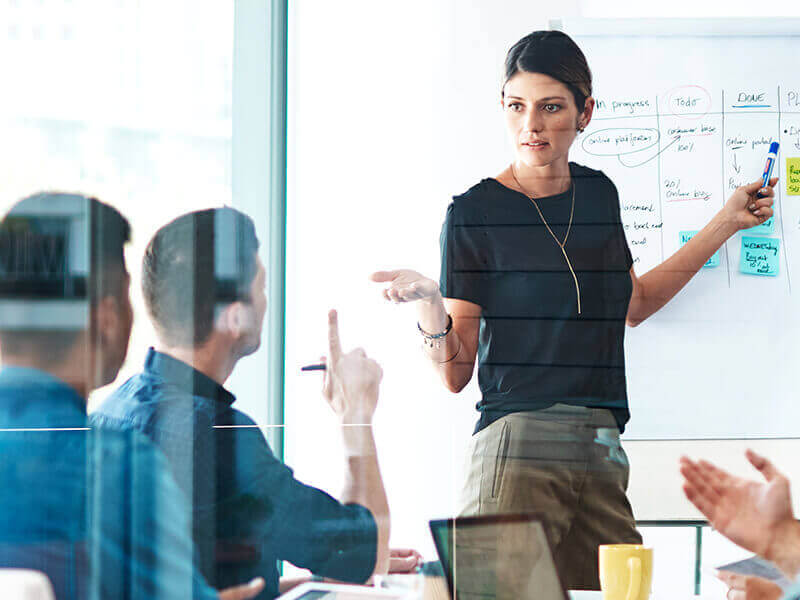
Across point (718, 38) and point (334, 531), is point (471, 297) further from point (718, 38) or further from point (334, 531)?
point (718, 38)

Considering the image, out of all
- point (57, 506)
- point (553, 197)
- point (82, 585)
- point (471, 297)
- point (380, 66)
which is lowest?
point (82, 585)

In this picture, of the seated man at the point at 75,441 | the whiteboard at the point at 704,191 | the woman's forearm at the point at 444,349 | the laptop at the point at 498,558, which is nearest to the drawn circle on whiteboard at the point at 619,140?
the whiteboard at the point at 704,191

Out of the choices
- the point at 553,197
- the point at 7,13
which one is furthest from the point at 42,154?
the point at 553,197

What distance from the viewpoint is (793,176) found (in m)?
0.90

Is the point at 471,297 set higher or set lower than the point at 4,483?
higher

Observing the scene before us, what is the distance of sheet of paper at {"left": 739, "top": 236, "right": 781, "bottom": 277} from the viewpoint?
904mm

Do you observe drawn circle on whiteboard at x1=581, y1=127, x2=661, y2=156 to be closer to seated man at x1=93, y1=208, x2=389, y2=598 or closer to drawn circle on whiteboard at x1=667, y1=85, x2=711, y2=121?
drawn circle on whiteboard at x1=667, y1=85, x2=711, y2=121

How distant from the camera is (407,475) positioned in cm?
89

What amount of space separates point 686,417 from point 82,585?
0.87m

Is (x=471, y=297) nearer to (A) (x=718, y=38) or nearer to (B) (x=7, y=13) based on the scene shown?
(A) (x=718, y=38)

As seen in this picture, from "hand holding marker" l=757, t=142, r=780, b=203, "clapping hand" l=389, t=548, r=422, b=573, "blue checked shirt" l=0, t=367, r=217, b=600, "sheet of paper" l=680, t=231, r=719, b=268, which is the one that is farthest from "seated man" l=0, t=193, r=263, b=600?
"hand holding marker" l=757, t=142, r=780, b=203

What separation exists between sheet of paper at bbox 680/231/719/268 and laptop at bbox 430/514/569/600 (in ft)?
1.45

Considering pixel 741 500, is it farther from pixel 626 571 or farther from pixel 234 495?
pixel 234 495

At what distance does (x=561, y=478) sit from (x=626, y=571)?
0.50 ft
